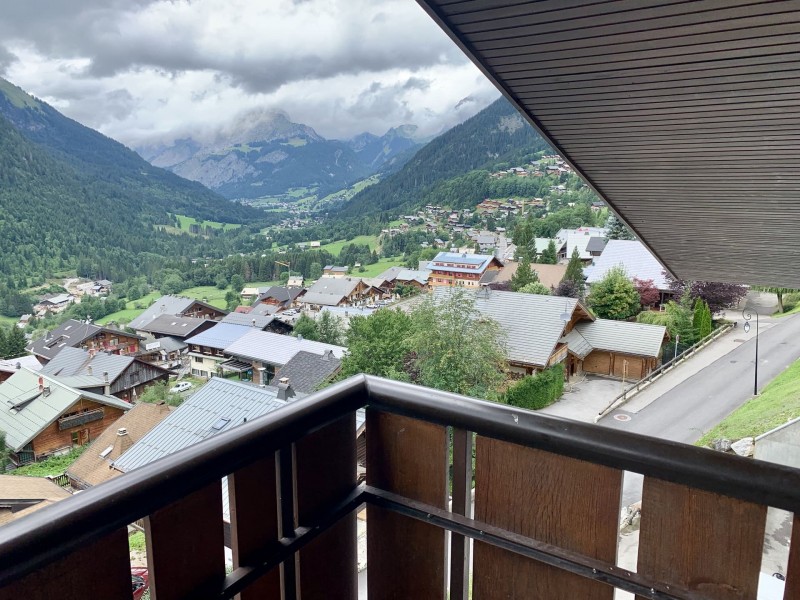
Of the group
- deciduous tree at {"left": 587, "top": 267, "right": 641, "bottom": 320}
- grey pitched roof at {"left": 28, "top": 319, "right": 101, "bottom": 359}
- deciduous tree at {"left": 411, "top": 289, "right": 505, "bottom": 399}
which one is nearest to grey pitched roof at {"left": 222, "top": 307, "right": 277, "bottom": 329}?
grey pitched roof at {"left": 28, "top": 319, "right": 101, "bottom": 359}

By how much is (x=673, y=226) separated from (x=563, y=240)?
23.3 metres

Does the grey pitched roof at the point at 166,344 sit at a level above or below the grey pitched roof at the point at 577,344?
below

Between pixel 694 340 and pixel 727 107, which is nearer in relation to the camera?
pixel 727 107

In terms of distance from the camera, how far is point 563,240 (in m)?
27.3

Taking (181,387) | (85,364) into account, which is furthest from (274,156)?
(181,387)

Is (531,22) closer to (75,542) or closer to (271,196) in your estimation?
(75,542)

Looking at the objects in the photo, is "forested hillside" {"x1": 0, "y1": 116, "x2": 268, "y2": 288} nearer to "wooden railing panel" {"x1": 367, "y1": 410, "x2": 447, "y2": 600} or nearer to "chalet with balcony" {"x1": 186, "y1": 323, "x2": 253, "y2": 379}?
"chalet with balcony" {"x1": 186, "y1": 323, "x2": 253, "y2": 379}

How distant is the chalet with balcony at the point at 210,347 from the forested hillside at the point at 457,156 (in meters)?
32.9

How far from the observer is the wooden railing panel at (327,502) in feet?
2.79

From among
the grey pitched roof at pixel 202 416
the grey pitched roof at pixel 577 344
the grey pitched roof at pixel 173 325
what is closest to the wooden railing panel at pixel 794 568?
the grey pitched roof at pixel 202 416

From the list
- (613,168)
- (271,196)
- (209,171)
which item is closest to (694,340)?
(613,168)

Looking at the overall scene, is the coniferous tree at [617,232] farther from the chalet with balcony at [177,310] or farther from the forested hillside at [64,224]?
the forested hillside at [64,224]

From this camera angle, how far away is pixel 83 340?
20.8m

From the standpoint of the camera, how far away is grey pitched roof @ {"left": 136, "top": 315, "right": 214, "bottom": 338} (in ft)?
79.6
